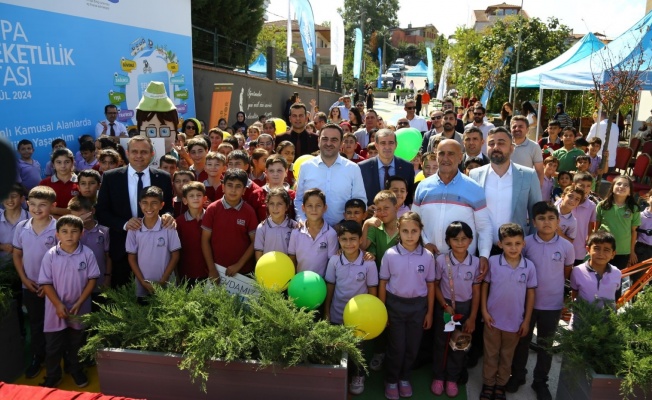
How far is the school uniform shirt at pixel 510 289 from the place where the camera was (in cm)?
381

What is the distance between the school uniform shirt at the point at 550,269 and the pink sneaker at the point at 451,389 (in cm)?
89

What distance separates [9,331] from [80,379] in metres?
0.72

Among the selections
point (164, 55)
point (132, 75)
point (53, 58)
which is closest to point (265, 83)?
point (164, 55)

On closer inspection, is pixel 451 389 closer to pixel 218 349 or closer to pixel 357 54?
pixel 218 349

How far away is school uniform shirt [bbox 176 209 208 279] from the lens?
4.42 meters

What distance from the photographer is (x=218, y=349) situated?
3189 millimetres

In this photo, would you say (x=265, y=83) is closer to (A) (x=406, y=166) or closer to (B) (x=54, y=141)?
(B) (x=54, y=141)

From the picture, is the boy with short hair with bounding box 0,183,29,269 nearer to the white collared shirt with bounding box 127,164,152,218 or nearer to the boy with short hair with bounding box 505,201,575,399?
the white collared shirt with bounding box 127,164,152,218

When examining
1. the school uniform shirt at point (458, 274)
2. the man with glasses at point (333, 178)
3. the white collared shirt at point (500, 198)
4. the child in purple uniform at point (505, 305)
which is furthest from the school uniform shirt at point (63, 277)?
the white collared shirt at point (500, 198)

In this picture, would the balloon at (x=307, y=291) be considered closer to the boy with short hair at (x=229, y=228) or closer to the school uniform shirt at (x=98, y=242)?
the boy with short hair at (x=229, y=228)

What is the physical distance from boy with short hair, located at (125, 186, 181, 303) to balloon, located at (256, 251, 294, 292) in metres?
0.87

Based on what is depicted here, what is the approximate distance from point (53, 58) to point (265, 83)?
10.9 meters

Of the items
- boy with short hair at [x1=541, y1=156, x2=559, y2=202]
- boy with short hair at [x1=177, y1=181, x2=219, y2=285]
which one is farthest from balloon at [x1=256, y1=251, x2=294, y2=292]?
boy with short hair at [x1=541, y1=156, x2=559, y2=202]

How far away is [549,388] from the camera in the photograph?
4.12 m
